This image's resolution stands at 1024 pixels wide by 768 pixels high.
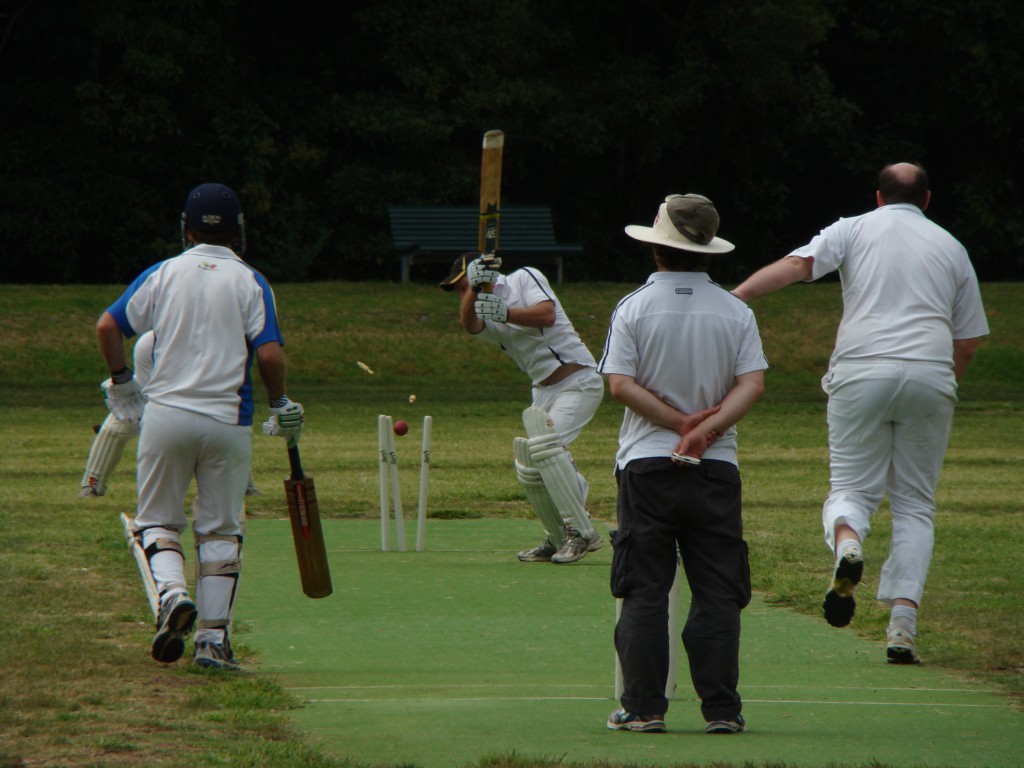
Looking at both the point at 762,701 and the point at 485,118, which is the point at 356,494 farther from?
the point at 485,118

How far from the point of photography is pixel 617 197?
3712 centimetres

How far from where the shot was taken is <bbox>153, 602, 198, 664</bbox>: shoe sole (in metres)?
5.04

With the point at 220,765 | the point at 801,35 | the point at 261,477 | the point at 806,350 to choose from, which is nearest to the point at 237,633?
the point at 220,765

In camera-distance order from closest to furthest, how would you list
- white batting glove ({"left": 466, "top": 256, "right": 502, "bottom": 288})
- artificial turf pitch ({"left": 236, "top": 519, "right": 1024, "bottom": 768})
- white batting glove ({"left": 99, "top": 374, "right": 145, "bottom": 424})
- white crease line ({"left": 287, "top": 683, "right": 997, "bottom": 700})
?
artificial turf pitch ({"left": 236, "top": 519, "right": 1024, "bottom": 768}) → white crease line ({"left": 287, "top": 683, "right": 997, "bottom": 700}) → white batting glove ({"left": 99, "top": 374, "right": 145, "bottom": 424}) → white batting glove ({"left": 466, "top": 256, "right": 502, "bottom": 288})

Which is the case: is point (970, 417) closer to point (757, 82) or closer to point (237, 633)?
point (237, 633)

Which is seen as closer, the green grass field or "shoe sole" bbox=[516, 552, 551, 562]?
the green grass field

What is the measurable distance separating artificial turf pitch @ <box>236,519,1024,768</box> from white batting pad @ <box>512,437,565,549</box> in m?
0.27

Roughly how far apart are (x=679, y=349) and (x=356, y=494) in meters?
7.33

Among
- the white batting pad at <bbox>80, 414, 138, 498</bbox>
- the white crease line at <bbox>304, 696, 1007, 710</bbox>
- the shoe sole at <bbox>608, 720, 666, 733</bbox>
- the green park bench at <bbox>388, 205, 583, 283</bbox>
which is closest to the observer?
the shoe sole at <bbox>608, 720, 666, 733</bbox>

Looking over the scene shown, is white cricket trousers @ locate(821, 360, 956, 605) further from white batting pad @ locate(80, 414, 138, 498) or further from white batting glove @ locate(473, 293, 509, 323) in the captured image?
white batting pad @ locate(80, 414, 138, 498)

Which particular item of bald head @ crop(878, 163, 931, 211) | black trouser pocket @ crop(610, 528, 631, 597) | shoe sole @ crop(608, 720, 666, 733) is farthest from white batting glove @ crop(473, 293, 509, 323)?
shoe sole @ crop(608, 720, 666, 733)

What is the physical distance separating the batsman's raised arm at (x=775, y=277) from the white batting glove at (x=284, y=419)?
1.67 metres

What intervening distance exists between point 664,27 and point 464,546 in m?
30.6

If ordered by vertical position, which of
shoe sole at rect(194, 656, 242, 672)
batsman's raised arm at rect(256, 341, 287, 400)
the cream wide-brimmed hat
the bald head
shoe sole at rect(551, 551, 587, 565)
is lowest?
shoe sole at rect(194, 656, 242, 672)
